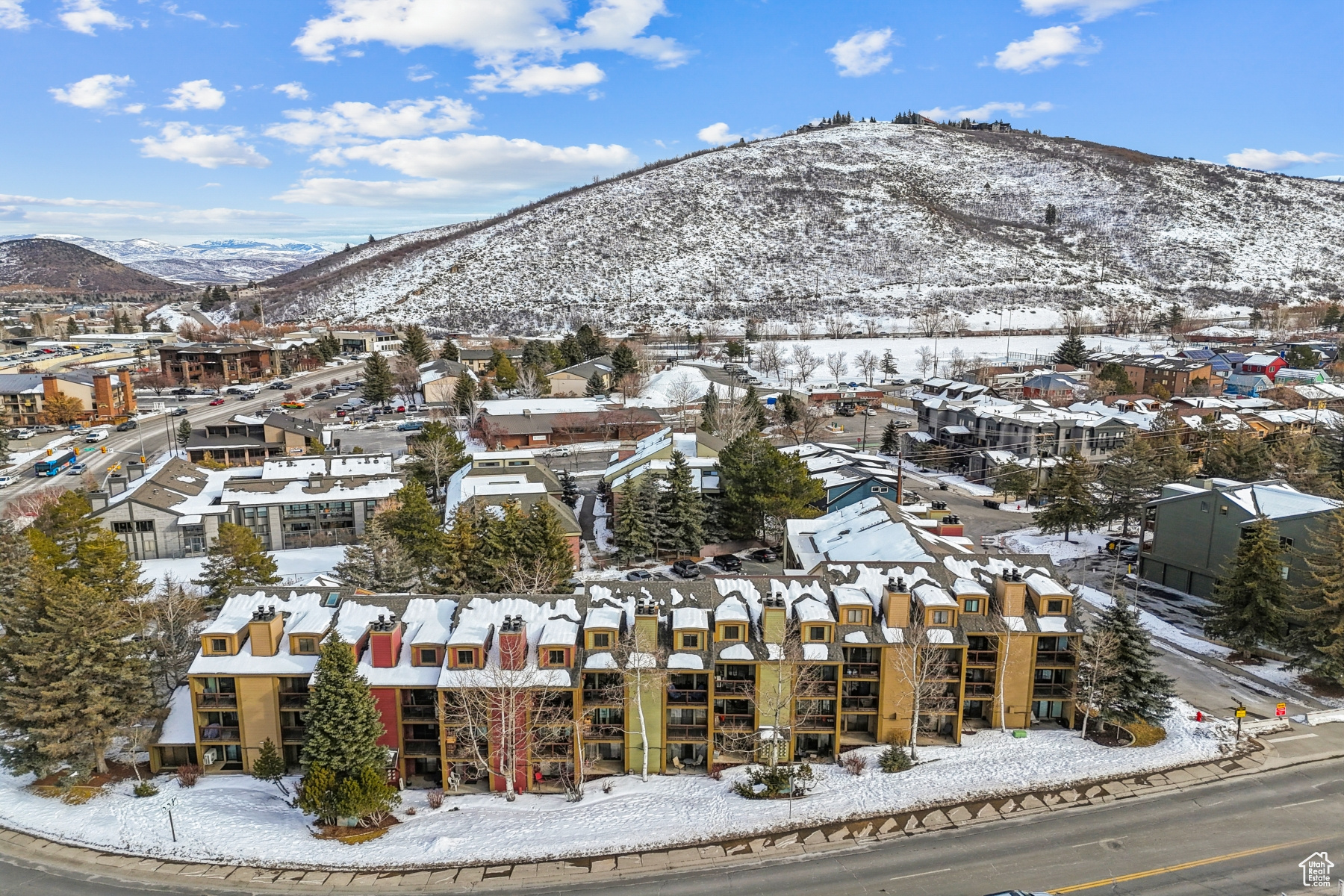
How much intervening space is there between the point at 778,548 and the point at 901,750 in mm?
22856

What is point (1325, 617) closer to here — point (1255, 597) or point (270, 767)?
point (1255, 597)

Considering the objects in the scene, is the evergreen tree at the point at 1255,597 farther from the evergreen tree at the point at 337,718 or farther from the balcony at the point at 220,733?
the balcony at the point at 220,733

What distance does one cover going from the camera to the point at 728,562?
48.2 m

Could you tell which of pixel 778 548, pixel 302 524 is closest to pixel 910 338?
pixel 778 548

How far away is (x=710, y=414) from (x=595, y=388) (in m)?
25.1

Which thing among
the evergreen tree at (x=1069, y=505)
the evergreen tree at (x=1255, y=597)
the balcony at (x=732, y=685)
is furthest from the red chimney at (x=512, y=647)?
the evergreen tree at (x=1069, y=505)

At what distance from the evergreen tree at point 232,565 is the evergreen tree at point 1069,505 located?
152 ft

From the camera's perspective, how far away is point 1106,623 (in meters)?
30.7

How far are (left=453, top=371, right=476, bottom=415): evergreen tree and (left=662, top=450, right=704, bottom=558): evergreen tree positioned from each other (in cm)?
4564

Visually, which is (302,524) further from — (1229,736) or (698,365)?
(698,365)

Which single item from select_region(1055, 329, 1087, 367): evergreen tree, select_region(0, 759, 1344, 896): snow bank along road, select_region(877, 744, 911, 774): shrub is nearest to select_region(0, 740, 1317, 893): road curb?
select_region(0, 759, 1344, 896): snow bank along road

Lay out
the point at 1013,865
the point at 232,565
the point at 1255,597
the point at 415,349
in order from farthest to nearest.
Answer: the point at 415,349
the point at 232,565
the point at 1255,597
the point at 1013,865

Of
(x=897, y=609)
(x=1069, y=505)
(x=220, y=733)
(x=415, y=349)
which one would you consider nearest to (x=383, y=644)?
(x=220, y=733)

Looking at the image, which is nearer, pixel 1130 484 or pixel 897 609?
pixel 897 609
